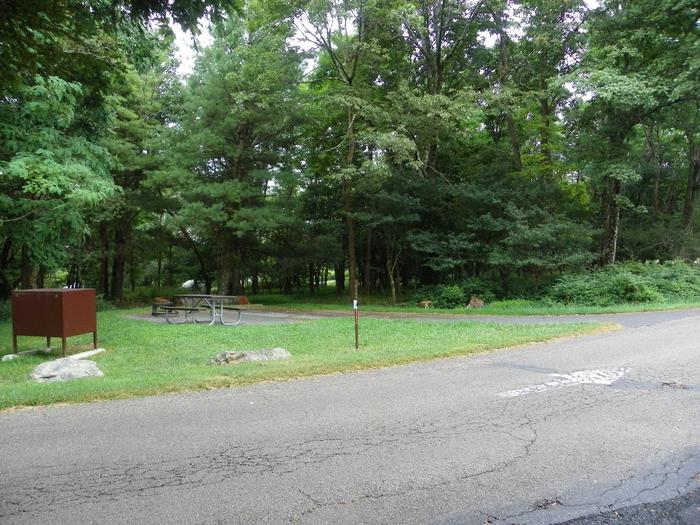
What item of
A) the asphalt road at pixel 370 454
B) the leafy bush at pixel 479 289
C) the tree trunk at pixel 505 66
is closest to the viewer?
the asphalt road at pixel 370 454

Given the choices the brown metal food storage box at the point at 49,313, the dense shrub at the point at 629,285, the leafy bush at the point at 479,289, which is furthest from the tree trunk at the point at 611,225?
the brown metal food storage box at the point at 49,313

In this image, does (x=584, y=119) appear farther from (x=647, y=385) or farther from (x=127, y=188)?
(x=127, y=188)

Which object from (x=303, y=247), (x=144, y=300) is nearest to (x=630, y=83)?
(x=303, y=247)

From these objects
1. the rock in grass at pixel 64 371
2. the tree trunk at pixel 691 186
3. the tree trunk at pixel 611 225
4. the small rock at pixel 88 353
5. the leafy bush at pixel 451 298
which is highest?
the tree trunk at pixel 691 186

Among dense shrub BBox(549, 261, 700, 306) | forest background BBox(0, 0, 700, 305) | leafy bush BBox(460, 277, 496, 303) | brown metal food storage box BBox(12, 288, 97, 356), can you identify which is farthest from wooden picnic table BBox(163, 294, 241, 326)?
dense shrub BBox(549, 261, 700, 306)

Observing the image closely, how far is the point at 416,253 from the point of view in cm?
2716

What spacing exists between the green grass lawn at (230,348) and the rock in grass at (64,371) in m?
0.20

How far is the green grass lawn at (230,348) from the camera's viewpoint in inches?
261

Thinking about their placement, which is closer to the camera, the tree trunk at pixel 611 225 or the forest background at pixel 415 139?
the forest background at pixel 415 139

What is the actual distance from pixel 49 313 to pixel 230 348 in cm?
360

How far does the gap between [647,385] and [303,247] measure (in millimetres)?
20696

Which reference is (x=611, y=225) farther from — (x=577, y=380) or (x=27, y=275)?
(x=27, y=275)

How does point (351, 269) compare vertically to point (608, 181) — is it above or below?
below

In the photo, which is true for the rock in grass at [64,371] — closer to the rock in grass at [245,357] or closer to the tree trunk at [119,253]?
the rock in grass at [245,357]
